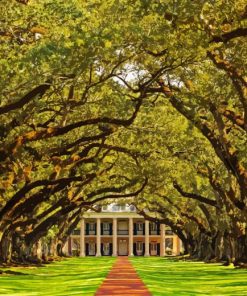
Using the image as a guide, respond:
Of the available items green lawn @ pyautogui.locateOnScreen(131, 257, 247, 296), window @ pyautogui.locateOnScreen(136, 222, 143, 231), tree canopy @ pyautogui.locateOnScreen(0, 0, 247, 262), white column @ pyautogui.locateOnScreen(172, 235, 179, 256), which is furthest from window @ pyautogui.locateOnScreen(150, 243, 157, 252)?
green lawn @ pyautogui.locateOnScreen(131, 257, 247, 296)

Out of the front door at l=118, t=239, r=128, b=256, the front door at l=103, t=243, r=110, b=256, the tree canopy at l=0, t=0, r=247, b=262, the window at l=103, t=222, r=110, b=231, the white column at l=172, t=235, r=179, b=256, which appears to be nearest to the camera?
the tree canopy at l=0, t=0, r=247, b=262

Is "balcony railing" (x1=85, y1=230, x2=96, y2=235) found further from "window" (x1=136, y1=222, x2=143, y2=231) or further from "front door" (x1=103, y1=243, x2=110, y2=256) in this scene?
"window" (x1=136, y1=222, x2=143, y2=231)

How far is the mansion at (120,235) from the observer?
538 ft

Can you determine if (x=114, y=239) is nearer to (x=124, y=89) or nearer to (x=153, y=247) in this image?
(x=153, y=247)

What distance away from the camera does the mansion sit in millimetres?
163875

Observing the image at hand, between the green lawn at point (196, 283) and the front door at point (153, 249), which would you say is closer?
the green lawn at point (196, 283)

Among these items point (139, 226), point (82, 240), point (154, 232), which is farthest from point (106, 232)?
point (154, 232)

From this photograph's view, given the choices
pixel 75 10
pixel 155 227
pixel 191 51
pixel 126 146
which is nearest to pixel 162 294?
pixel 191 51

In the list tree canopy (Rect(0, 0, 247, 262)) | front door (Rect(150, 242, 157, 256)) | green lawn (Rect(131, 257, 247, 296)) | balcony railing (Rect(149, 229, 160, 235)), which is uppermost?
balcony railing (Rect(149, 229, 160, 235))

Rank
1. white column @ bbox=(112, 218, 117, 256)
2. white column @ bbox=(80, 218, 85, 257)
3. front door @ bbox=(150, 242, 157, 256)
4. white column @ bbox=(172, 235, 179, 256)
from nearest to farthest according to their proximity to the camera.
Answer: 1. white column @ bbox=(172, 235, 179, 256)
2. white column @ bbox=(80, 218, 85, 257)
3. front door @ bbox=(150, 242, 157, 256)
4. white column @ bbox=(112, 218, 117, 256)

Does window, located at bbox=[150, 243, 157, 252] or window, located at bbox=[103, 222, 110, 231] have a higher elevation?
window, located at bbox=[103, 222, 110, 231]

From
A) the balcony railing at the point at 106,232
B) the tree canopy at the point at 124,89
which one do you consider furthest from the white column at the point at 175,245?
the tree canopy at the point at 124,89

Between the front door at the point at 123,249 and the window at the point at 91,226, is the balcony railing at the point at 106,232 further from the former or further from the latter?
the front door at the point at 123,249

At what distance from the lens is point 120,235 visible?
165125mm
